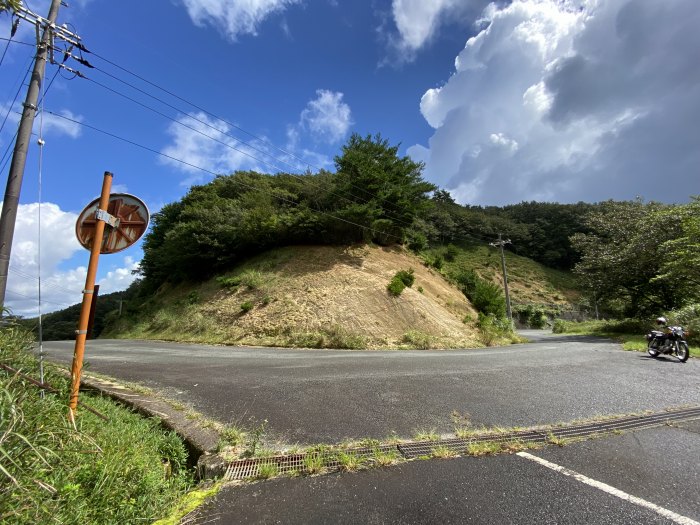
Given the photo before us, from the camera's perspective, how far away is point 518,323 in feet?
152

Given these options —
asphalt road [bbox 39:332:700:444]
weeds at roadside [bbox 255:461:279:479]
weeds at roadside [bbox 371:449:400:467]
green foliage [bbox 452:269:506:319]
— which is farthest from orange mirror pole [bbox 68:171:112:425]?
green foliage [bbox 452:269:506:319]

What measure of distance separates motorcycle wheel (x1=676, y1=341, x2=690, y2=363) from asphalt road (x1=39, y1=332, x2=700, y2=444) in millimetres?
888

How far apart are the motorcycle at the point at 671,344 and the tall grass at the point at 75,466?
1259cm

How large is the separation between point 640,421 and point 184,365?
897 centimetres

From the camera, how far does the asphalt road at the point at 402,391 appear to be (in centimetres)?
430

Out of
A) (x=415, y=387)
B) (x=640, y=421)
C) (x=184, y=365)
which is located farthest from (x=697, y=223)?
(x=184, y=365)

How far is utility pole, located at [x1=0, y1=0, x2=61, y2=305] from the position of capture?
23.2 ft

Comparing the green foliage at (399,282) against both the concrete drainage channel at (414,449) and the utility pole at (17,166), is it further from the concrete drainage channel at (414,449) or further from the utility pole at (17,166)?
the utility pole at (17,166)

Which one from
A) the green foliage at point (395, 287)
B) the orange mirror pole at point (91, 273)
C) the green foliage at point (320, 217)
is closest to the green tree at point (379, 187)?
the green foliage at point (320, 217)

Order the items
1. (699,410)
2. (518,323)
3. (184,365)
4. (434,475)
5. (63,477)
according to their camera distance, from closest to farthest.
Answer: (63,477) < (434,475) < (699,410) < (184,365) < (518,323)

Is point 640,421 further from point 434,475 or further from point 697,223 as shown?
point 697,223

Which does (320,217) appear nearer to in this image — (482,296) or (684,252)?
(482,296)

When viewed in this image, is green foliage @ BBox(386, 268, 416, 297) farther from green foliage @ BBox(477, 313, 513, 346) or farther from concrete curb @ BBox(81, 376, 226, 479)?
concrete curb @ BBox(81, 376, 226, 479)

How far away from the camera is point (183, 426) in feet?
12.6
